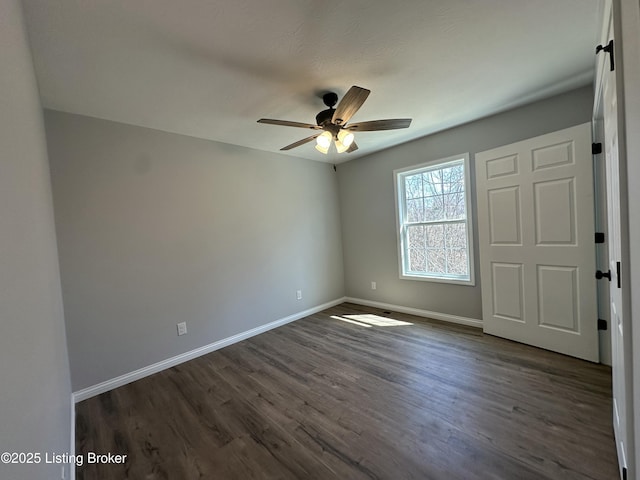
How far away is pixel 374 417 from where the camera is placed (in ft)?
6.00

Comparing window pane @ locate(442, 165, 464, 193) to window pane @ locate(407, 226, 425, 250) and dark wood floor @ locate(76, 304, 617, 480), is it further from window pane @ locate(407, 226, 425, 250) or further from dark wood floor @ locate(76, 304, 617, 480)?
dark wood floor @ locate(76, 304, 617, 480)

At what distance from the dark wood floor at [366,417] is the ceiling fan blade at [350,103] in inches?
86.5

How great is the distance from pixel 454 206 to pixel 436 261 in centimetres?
78

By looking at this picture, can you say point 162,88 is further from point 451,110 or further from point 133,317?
point 451,110

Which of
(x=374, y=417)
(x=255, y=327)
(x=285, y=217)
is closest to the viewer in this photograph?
(x=374, y=417)

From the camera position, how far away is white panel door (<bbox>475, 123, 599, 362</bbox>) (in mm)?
2309

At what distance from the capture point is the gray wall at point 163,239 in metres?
2.24

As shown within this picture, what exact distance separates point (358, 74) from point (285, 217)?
7.19ft

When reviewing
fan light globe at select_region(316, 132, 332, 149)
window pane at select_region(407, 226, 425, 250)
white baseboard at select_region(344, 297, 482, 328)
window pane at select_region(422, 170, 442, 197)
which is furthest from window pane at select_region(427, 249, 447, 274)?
fan light globe at select_region(316, 132, 332, 149)

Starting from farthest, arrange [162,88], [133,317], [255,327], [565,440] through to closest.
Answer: [255,327], [133,317], [162,88], [565,440]

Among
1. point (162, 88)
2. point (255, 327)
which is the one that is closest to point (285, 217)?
point (255, 327)

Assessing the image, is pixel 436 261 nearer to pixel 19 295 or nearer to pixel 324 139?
pixel 324 139

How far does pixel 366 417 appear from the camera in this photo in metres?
1.83

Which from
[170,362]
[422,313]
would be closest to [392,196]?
[422,313]
